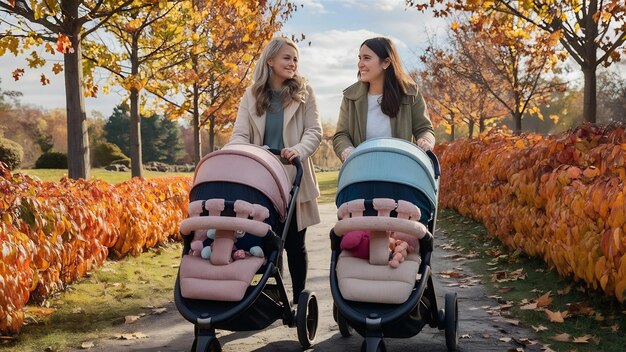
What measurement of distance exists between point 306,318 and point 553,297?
2.56m

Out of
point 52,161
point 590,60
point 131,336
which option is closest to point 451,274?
point 131,336

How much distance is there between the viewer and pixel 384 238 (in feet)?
11.9

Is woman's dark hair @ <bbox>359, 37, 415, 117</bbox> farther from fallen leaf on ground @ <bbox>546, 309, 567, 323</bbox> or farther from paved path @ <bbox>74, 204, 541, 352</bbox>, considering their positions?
fallen leaf on ground @ <bbox>546, 309, 567, 323</bbox>

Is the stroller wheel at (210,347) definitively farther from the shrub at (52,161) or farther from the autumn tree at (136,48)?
the shrub at (52,161)

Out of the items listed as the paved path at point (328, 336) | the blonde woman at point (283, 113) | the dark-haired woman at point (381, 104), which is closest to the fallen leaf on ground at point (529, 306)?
the paved path at point (328, 336)

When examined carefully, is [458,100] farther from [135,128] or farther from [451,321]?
[451,321]

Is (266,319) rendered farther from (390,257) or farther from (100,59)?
(100,59)

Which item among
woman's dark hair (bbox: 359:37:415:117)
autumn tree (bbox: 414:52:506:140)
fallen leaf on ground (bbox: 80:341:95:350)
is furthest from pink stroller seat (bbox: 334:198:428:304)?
autumn tree (bbox: 414:52:506:140)

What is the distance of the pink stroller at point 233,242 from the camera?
3.62 m

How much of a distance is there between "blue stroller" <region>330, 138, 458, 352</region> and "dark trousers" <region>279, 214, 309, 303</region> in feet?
3.41

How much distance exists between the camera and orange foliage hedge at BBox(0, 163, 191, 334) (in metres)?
4.68

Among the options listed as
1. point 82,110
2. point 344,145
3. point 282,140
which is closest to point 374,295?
point 344,145

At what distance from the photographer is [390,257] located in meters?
3.68

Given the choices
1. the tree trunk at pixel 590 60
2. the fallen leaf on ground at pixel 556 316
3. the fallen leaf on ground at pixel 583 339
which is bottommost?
the fallen leaf on ground at pixel 583 339
